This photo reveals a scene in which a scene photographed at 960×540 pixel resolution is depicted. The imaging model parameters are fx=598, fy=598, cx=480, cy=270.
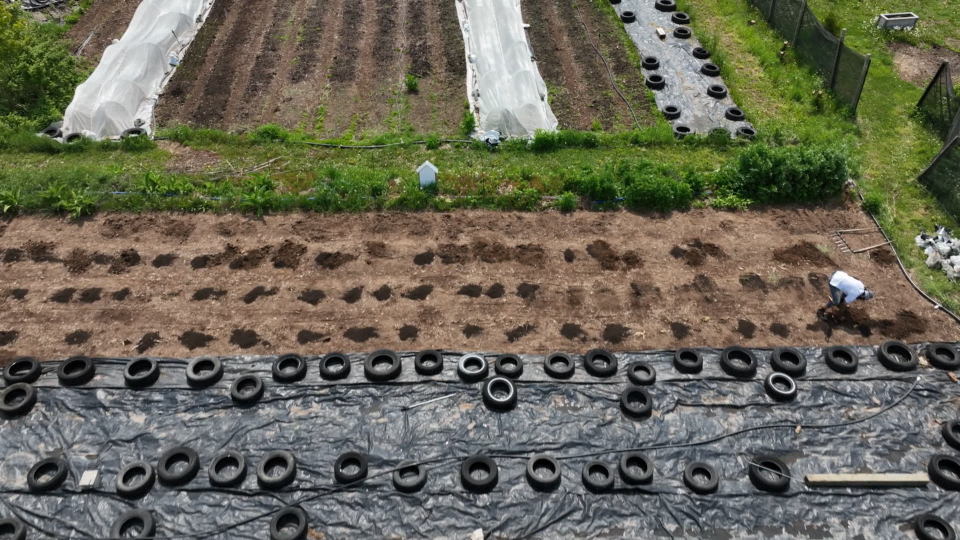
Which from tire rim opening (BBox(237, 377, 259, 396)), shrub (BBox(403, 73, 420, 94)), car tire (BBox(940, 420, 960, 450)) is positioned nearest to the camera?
car tire (BBox(940, 420, 960, 450))

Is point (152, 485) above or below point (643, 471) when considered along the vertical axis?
above

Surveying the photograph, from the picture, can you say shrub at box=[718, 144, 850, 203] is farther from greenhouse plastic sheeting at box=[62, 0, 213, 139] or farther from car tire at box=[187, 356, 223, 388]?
greenhouse plastic sheeting at box=[62, 0, 213, 139]

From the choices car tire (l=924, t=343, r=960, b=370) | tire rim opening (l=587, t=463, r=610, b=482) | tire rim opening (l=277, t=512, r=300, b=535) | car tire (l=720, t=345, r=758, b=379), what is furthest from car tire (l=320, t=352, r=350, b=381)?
car tire (l=924, t=343, r=960, b=370)

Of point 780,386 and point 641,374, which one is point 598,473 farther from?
point 780,386

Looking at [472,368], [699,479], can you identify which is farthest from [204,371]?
[699,479]

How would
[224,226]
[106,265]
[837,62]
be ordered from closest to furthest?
1. [106,265]
2. [224,226]
3. [837,62]

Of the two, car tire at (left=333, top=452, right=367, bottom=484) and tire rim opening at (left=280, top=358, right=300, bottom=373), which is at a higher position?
tire rim opening at (left=280, top=358, right=300, bottom=373)

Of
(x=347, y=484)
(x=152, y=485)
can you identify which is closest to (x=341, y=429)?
(x=347, y=484)

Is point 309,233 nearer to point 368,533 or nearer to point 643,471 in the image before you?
point 368,533
